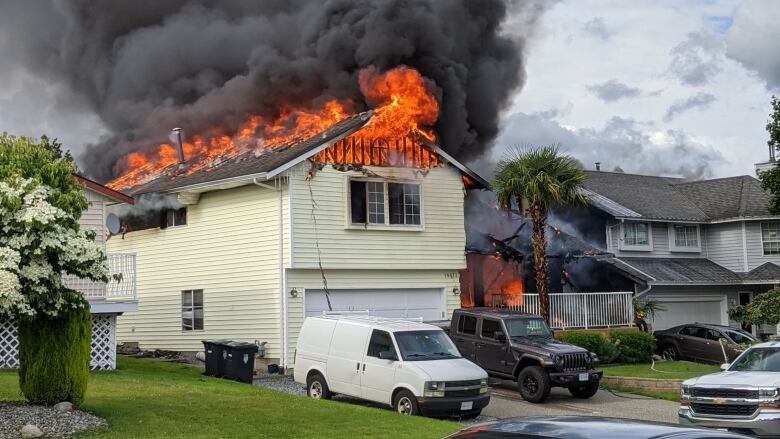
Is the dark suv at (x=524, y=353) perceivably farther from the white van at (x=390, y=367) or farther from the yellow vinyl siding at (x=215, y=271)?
the yellow vinyl siding at (x=215, y=271)

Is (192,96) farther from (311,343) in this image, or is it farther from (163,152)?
(311,343)

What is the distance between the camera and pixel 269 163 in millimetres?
24578

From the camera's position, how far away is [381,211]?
83.8 feet

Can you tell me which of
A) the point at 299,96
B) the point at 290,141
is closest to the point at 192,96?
the point at 299,96

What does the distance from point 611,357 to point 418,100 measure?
9.22 metres

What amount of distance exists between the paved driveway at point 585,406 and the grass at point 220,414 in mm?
3776

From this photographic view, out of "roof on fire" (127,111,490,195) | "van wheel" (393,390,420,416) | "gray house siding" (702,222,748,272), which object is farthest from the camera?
"gray house siding" (702,222,748,272)

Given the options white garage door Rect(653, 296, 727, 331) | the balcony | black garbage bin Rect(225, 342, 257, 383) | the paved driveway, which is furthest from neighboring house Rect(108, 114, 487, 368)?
white garage door Rect(653, 296, 727, 331)

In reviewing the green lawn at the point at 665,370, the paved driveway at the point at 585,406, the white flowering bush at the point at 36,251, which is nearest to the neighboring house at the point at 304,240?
the green lawn at the point at 665,370

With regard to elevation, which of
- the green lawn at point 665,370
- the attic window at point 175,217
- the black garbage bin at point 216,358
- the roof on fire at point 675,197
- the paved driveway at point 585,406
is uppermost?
the roof on fire at point 675,197

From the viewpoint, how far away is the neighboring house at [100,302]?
789 inches

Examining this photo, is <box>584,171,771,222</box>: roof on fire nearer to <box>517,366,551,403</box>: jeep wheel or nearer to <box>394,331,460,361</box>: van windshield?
<box>517,366,551,403</box>: jeep wheel

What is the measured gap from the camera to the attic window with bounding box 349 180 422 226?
25.2 m

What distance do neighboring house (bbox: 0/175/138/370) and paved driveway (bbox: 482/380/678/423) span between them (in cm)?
863
